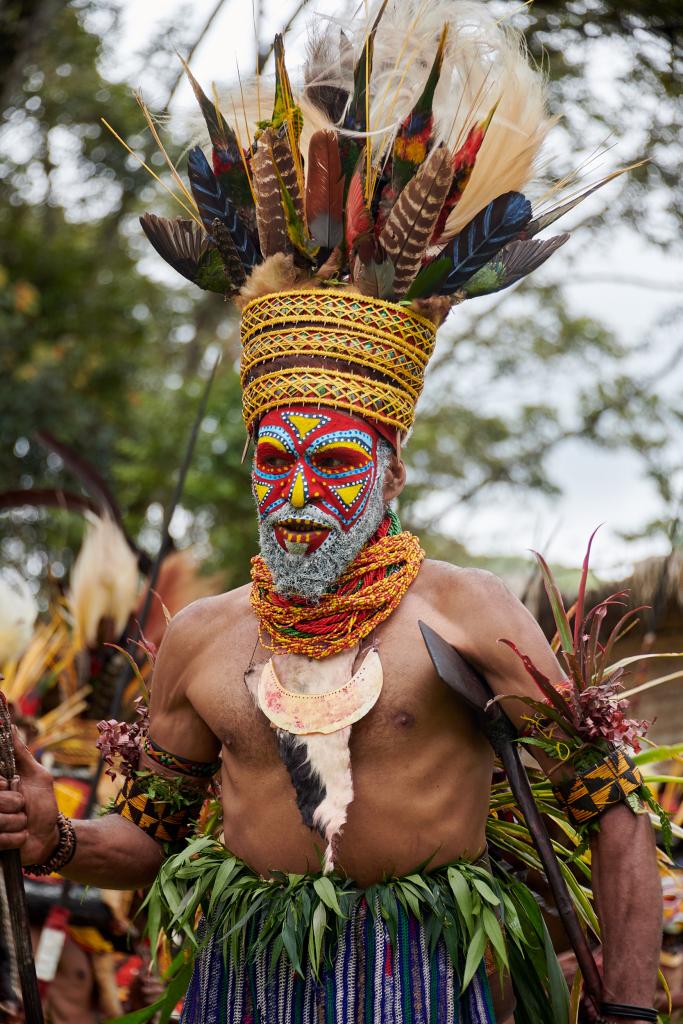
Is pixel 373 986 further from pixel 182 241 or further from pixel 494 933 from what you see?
pixel 182 241

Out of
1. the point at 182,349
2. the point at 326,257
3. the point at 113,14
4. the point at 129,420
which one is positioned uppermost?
the point at 326,257

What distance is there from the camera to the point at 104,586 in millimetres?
5762

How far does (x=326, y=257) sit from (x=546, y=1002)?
180 cm

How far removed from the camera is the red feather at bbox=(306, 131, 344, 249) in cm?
266

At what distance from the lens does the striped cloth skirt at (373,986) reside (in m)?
2.45

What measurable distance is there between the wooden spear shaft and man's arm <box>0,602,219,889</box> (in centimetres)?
22

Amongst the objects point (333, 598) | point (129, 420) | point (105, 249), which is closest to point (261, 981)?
point (333, 598)

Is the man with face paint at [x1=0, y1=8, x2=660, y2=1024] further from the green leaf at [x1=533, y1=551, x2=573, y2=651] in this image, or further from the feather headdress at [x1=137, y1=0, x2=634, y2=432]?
the green leaf at [x1=533, y1=551, x2=573, y2=651]

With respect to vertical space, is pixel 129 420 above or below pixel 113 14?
below

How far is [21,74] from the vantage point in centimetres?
797

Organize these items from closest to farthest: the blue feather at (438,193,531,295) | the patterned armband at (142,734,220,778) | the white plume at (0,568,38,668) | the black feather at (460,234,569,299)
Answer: the blue feather at (438,193,531,295), the black feather at (460,234,569,299), the patterned armband at (142,734,220,778), the white plume at (0,568,38,668)

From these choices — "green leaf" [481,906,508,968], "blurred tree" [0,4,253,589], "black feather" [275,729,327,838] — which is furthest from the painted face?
"blurred tree" [0,4,253,589]

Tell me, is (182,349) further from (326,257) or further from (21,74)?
(326,257)

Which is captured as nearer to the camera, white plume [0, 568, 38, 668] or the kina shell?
the kina shell
